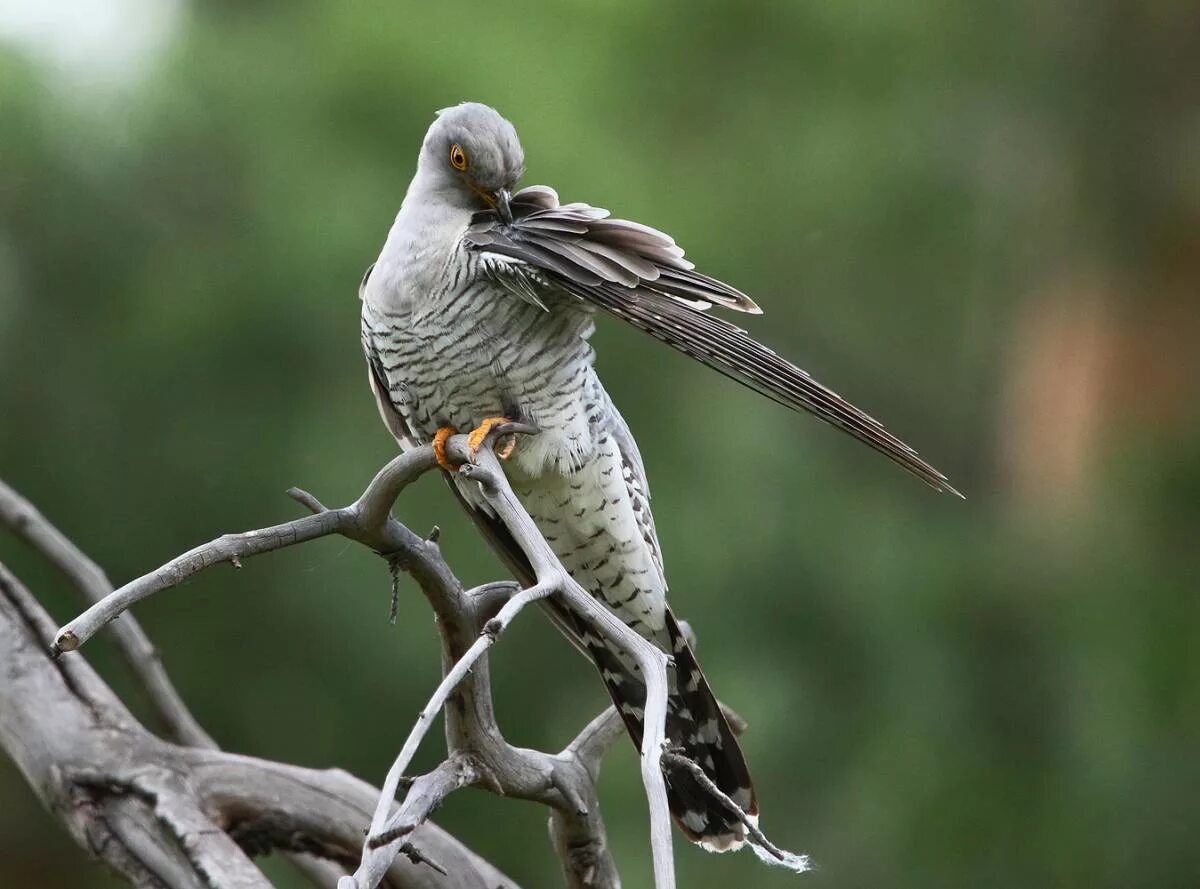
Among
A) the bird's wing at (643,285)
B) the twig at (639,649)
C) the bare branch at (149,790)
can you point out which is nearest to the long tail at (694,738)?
the bare branch at (149,790)

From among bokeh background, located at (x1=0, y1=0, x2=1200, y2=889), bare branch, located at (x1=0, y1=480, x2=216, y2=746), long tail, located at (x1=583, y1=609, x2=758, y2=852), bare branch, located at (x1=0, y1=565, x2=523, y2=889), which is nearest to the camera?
bare branch, located at (x1=0, y1=565, x2=523, y2=889)

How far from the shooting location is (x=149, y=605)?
5070mm

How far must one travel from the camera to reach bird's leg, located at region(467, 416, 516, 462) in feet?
7.41

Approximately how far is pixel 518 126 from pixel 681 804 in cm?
323

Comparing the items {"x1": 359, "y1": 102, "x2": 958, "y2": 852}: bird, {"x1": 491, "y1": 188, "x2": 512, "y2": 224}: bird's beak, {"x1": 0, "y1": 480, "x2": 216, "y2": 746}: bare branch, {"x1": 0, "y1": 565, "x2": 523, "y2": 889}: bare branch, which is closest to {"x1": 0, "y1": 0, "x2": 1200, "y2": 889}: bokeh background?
{"x1": 0, "y1": 480, "x2": 216, "y2": 746}: bare branch

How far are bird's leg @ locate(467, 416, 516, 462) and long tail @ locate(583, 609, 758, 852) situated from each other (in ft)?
1.33

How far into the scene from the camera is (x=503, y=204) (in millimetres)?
2502

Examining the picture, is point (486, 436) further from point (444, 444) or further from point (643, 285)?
point (643, 285)

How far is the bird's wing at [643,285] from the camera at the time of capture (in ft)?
6.48

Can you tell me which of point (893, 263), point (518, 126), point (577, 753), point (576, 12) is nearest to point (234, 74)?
point (518, 126)

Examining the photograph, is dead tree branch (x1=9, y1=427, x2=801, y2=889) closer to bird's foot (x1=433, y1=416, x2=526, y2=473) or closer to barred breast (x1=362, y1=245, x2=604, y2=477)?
bird's foot (x1=433, y1=416, x2=526, y2=473)

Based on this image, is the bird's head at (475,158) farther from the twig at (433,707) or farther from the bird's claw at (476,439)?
the twig at (433,707)

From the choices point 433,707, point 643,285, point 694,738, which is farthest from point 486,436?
point 433,707

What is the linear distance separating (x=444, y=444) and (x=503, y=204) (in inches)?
18.7
